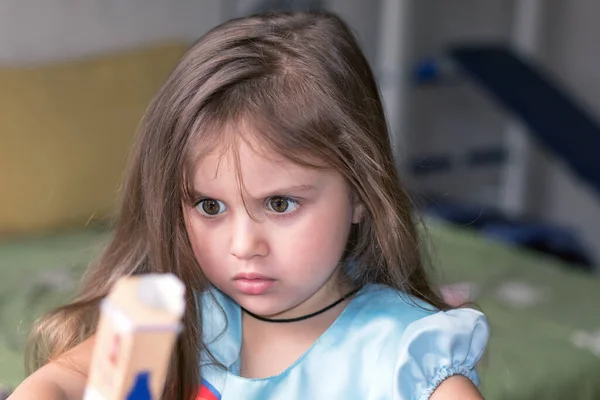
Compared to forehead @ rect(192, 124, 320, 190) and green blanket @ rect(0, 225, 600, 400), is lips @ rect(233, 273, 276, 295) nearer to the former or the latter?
forehead @ rect(192, 124, 320, 190)

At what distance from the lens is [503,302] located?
67.6 inches

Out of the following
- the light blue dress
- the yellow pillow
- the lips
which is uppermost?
the lips

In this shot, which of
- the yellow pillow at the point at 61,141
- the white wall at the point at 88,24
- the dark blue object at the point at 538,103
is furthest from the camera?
the dark blue object at the point at 538,103

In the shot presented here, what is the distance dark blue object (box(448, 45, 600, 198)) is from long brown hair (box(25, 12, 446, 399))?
1.38 m

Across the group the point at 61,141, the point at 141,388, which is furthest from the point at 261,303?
the point at 61,141

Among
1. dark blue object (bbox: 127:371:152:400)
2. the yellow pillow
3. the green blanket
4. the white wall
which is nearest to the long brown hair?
the green blanket

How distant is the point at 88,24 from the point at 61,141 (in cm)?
39

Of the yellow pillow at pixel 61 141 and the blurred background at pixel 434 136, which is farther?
the yellow pillow at pixel 61 141

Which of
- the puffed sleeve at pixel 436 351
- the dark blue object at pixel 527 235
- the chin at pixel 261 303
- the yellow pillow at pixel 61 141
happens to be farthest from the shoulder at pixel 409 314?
the dark blue object at pixel 527 235

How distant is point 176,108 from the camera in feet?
2.82

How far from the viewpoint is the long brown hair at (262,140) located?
831 mm

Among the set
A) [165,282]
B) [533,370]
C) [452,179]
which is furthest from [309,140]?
[452,179]

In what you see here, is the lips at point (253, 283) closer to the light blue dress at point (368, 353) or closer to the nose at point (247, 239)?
the nose at point (247, 239)

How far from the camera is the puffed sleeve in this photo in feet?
2.76
